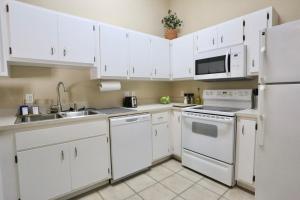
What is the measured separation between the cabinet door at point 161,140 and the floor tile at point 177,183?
424mm

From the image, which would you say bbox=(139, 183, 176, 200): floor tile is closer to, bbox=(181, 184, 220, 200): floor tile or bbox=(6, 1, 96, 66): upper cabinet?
bbox=(181, 184, 220, 200): floor tile

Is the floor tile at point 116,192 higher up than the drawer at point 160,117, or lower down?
lower down

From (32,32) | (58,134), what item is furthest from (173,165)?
(32,32)

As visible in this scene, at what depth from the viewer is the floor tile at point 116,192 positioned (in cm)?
187

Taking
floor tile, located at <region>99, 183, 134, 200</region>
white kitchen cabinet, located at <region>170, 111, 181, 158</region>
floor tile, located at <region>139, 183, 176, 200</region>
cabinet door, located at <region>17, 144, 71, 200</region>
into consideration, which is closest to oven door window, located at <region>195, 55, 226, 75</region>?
white kitchen cabinet, located at <region>170, 111, 181, 158</region>

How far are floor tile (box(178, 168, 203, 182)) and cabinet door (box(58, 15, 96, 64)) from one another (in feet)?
6.76

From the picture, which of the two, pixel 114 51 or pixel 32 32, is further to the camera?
pixel 114 51

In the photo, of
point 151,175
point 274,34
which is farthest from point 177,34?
point 151,175

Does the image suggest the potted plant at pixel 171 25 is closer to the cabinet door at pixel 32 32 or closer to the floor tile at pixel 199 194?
the cabinet door at pixel 32 32

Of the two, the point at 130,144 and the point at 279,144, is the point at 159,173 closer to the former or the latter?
the point at 130,144

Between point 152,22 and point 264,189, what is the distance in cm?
324

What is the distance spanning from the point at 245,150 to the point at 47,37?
2.65 meters

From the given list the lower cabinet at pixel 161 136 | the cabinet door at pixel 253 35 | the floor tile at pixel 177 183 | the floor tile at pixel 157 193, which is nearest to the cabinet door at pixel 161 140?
the lower cabinet at pixel 161 136

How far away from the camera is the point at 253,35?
2.00 metres
